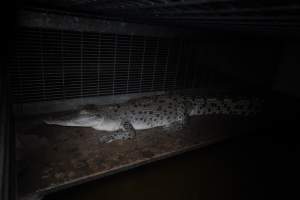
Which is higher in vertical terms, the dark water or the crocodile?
the crocodile

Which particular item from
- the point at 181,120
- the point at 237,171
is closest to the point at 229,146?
the point at 237,171

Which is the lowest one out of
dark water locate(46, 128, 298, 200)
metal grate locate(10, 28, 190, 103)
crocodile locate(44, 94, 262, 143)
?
dark water locate(46, 128, 298, 200)

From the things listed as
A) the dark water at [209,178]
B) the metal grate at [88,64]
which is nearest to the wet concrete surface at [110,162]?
the dark water at [209,178]

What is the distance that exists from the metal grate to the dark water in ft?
3.84

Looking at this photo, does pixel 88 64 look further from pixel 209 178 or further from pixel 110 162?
pixel 209 178

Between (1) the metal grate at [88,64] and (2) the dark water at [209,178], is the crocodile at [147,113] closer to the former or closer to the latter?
(1) the metal grate at [88,64]

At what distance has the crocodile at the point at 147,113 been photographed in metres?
2.10

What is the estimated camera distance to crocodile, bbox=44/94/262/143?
2100mm

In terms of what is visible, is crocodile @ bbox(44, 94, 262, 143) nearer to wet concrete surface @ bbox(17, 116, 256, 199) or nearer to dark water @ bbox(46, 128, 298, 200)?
wet concrete surface @ bbox(17, 116, 256, 199)

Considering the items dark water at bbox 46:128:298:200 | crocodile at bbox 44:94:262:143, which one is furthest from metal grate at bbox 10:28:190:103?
dark water at bbox 46:128:298:200

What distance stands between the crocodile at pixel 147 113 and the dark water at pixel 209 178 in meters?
0.43

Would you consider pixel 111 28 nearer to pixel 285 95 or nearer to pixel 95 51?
pixel 95 51

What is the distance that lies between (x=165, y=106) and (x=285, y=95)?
261cm

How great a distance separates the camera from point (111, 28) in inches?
90.9
